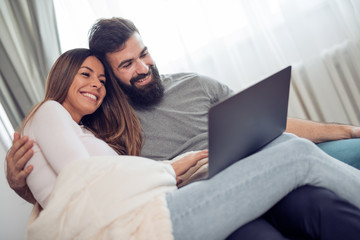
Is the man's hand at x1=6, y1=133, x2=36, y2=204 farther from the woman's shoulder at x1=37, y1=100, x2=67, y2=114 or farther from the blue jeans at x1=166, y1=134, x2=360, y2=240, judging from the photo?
the blue jeans at x1=166, y1=134, x2=360, y2=240

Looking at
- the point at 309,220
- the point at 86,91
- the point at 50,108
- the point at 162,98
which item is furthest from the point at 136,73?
the point at 309,220

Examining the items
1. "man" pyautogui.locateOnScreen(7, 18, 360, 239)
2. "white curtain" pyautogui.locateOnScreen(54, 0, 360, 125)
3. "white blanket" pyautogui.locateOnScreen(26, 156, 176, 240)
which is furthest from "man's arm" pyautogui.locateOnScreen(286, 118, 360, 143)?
"white blanket" pyautogui.locateOnScreen(26, 156, 176, 240)

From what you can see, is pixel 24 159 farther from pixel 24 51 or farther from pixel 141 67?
pixel 24 51

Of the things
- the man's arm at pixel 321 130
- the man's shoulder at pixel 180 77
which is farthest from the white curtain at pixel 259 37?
the man's arm at pixel 321 130

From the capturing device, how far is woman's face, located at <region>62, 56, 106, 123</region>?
1354 mm

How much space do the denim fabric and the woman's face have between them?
37.1 inches

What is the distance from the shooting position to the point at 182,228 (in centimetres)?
81

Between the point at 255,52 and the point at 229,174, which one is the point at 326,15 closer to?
the point at 255,52

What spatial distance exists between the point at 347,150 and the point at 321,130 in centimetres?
19

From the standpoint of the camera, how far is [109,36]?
5.02ft

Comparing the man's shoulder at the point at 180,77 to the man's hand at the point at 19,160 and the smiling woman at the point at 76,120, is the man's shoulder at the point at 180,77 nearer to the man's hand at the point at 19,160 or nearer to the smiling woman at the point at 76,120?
the smiling woman at the point at 76,120

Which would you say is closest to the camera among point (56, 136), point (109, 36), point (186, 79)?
point (56, 136)

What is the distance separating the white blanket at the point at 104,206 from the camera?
825 mm

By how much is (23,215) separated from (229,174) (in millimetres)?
1500
